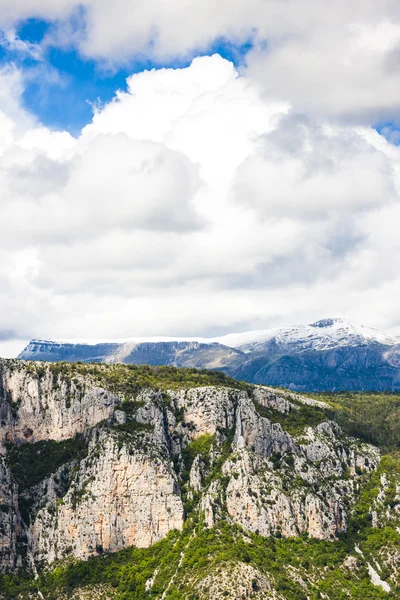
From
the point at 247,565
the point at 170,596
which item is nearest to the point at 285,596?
the point at 247,565

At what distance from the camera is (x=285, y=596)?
196 meters

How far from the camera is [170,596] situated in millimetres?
198125

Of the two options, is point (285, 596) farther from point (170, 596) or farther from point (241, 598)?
point (170, 596)

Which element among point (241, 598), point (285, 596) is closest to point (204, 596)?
point (241, 598)

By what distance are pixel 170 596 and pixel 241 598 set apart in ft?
77.4

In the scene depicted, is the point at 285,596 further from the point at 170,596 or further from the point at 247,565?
the point at 170,596

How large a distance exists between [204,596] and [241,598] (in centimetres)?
1038

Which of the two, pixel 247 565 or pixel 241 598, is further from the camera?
pixel 247 565

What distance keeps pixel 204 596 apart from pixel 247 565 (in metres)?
17.8

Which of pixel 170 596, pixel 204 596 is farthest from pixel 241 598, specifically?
pixel 170 596

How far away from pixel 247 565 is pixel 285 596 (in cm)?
1371

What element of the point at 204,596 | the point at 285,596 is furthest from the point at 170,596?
the point at 285,596

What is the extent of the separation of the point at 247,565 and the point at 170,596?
2442 cm

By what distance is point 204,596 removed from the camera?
188250 millimetres
